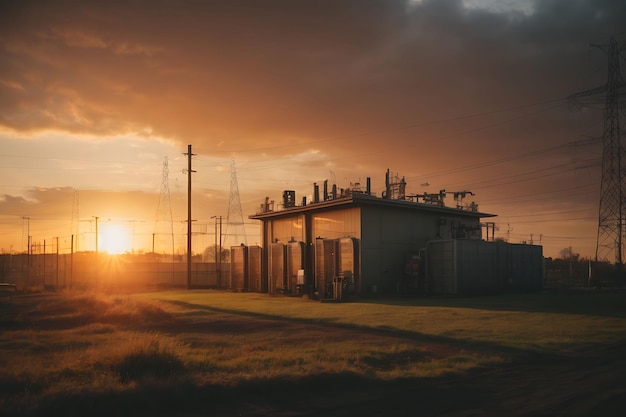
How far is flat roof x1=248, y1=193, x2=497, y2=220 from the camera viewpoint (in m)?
44.3

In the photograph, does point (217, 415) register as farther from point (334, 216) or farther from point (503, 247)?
point (503, 247)

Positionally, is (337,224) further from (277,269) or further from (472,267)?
(472,267)

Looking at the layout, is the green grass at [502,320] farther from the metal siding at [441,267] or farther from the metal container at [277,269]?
the metal container at [277,269]

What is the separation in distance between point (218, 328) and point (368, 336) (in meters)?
7.08

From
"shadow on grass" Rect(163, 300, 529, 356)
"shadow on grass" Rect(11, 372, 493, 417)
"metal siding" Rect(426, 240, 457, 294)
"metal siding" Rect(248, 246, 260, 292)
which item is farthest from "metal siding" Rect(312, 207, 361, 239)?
"shadow on grass" Rect(11, 372, 493, 417)

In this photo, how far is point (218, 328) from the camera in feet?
76.9

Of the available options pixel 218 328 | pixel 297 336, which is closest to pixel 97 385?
pixel 297 336

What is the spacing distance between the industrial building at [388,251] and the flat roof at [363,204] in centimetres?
9

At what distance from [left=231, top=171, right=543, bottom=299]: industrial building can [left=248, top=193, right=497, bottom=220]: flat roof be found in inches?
3.6

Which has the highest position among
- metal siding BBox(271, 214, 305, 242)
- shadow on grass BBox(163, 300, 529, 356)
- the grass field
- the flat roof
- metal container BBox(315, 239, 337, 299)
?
the flat roof

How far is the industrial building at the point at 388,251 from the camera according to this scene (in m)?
43.9

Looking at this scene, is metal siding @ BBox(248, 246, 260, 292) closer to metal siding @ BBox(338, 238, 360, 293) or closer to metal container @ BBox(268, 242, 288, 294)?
metal container @ BBox(268, 242, 288, 294)

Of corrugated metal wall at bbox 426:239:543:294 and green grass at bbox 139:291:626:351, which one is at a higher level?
corrugated metal wall at bbox 426:239:543:294

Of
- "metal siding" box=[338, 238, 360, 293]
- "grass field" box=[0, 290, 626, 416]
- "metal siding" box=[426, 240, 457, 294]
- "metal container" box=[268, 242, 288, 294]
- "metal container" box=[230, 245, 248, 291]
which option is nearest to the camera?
"grass field" box=[0, 290, 626, 416]
